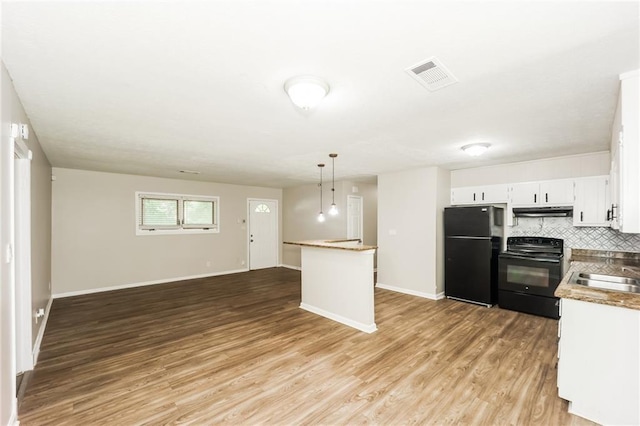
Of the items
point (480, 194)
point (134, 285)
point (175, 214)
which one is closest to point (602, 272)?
point (480, 194)

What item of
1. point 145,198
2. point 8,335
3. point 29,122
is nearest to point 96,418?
point 8,335

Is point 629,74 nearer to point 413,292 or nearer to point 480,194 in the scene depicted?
point 480,194

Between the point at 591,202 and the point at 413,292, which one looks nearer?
the point at 591,202

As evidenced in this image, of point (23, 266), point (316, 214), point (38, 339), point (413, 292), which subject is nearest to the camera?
point (23, 266)

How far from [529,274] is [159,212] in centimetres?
739

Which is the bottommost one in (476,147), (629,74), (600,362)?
(600,362)

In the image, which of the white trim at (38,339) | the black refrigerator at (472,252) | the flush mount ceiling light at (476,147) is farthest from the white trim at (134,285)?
the flush mount ceiling light at (476,147)

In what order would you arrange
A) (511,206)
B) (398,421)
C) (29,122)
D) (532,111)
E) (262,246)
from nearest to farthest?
1. (398,421)
2. (532,111)
3. (29,122)
4. (511,206)
5. (262,246)

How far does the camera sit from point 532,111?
266 cm

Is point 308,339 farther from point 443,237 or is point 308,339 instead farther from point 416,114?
point 443,237

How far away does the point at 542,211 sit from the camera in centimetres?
459

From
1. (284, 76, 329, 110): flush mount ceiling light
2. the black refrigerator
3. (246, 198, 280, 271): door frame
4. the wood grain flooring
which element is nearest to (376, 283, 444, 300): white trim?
the black refrigerator

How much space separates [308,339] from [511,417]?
2107mm

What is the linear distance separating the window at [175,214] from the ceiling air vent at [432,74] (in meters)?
6.42
